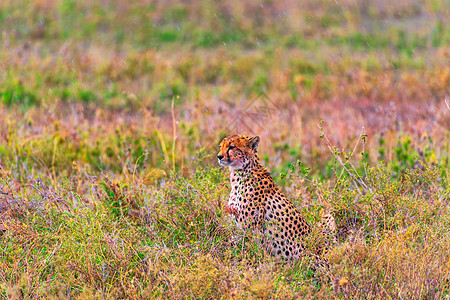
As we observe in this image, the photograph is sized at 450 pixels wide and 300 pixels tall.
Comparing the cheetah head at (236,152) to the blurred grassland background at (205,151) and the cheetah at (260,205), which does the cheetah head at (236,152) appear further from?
the blurred grassland background at (205,151)

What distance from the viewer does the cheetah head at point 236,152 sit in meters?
3.73

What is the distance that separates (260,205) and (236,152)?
0.35m

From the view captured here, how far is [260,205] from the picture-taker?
3662mm

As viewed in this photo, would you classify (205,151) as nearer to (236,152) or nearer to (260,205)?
(236,152)

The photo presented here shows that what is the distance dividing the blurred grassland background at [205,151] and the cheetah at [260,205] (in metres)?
0.10

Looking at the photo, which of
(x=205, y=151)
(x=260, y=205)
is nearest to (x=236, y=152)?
(x=260, y=205)

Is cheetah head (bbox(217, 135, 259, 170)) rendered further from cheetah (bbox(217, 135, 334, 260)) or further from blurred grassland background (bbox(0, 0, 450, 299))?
blurred grassland background (bbox(0, 0, 450, 299))

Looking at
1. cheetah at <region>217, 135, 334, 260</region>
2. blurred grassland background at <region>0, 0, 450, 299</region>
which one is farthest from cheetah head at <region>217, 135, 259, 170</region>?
blurred grassland background at <region>0, 0, 450, 299</region>

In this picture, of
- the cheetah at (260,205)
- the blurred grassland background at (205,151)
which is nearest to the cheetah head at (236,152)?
the cheetah at (260,205)

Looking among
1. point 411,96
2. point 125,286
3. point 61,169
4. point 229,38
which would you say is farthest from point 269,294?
point 229,38

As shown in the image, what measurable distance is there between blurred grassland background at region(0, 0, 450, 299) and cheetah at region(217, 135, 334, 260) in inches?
3.8

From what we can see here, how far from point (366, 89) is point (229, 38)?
5671 mm

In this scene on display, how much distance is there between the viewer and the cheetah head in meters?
3.73

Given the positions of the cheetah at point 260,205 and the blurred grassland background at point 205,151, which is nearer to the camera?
the blurred grassland background at point 205,151
